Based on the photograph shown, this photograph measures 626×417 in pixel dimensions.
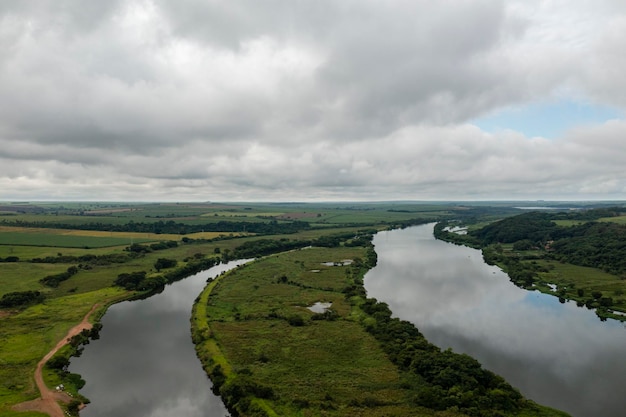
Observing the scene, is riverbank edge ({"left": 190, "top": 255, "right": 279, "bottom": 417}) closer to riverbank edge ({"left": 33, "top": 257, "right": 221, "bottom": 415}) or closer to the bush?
riverbank edge ({"left": 33, "top": 257, "right": 221, "bottom": 415})

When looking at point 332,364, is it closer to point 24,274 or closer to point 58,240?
point 24,274

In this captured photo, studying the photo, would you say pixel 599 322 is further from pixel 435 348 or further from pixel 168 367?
pixel 168 367

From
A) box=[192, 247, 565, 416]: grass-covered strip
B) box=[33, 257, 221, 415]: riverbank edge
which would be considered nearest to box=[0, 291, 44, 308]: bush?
box=[33, 257, 221, 415]: riverbank edge

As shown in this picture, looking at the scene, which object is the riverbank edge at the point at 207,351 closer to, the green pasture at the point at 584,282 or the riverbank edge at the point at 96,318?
the riverbank edge at the point at 96,318

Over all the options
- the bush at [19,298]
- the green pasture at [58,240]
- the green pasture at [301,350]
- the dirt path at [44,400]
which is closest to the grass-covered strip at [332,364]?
the green pasture at [301,350]

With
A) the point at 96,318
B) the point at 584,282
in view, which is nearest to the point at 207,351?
the point at 96,318

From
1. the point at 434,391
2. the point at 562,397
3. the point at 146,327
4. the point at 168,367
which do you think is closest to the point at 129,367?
the point at 168,367
